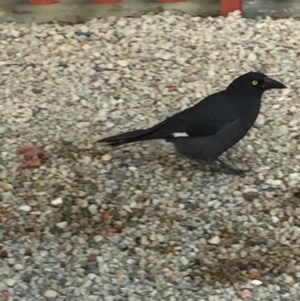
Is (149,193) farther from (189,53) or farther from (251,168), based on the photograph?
(189,53)

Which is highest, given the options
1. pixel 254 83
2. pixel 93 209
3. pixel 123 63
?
pixel 254 83

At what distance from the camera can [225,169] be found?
401 cm

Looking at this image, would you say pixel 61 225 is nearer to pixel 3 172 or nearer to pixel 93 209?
pixel 93 209

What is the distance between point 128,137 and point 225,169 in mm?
526

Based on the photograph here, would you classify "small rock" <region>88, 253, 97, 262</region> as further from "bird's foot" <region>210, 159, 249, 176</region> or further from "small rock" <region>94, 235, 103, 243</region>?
"bird's foot" <region>210, 159, 249, 176</region>

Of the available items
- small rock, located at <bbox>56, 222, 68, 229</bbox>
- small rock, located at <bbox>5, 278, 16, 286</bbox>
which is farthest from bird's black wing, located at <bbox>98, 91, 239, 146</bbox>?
small rock, located at <bbox>5, 278, 16, 286</bbox>

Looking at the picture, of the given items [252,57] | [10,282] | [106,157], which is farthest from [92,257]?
[252,57]

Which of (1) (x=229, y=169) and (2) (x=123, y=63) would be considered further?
(2) (x=123, y=63)

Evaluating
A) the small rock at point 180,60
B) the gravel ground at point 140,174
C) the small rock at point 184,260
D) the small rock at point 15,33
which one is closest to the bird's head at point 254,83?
the gravel ground at point 140,174

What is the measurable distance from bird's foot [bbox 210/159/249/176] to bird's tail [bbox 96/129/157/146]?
388 millimetres

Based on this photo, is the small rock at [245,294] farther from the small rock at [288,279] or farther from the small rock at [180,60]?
the small rock at [180,60]

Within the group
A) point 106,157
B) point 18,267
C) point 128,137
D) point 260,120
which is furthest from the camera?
point 260,120

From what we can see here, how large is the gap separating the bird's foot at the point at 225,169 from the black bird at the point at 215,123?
93mm

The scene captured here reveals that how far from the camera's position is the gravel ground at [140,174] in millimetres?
3375
